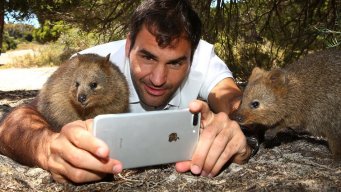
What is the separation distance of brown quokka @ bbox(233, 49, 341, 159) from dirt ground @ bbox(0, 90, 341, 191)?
2.68ft

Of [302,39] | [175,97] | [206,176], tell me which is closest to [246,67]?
[302,39]

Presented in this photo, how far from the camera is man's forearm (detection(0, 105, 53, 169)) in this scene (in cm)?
272

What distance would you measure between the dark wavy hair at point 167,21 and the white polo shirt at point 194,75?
0.45m

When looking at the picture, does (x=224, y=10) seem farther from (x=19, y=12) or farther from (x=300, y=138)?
(x=19, y=12)

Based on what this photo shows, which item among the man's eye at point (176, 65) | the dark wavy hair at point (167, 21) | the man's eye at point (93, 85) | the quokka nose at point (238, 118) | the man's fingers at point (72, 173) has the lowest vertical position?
the quokka nose at point (238, 118)

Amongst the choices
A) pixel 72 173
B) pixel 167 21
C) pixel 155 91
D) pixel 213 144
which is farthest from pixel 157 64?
pixel 72 173

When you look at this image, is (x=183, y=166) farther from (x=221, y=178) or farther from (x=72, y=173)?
(x=72, y=173)

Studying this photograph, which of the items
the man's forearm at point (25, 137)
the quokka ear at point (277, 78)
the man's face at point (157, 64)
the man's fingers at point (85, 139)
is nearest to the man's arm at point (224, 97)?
the quokka ear at point (277, 78)

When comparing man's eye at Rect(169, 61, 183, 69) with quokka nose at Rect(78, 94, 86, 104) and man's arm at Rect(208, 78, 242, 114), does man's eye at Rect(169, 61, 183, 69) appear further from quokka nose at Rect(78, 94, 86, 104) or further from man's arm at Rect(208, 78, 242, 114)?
quokka nose at Rect(78, 94, 86, 104)

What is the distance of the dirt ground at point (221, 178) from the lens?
99.9 inches

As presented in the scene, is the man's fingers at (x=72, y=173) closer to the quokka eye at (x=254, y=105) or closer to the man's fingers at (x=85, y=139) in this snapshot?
the man's fingers at (x=85, y=139)

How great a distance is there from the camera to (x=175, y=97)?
4.27 metres

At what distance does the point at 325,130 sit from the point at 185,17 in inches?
63.2

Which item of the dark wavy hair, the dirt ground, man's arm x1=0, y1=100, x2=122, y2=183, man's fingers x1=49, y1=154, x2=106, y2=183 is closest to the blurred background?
the dark wavy hair
